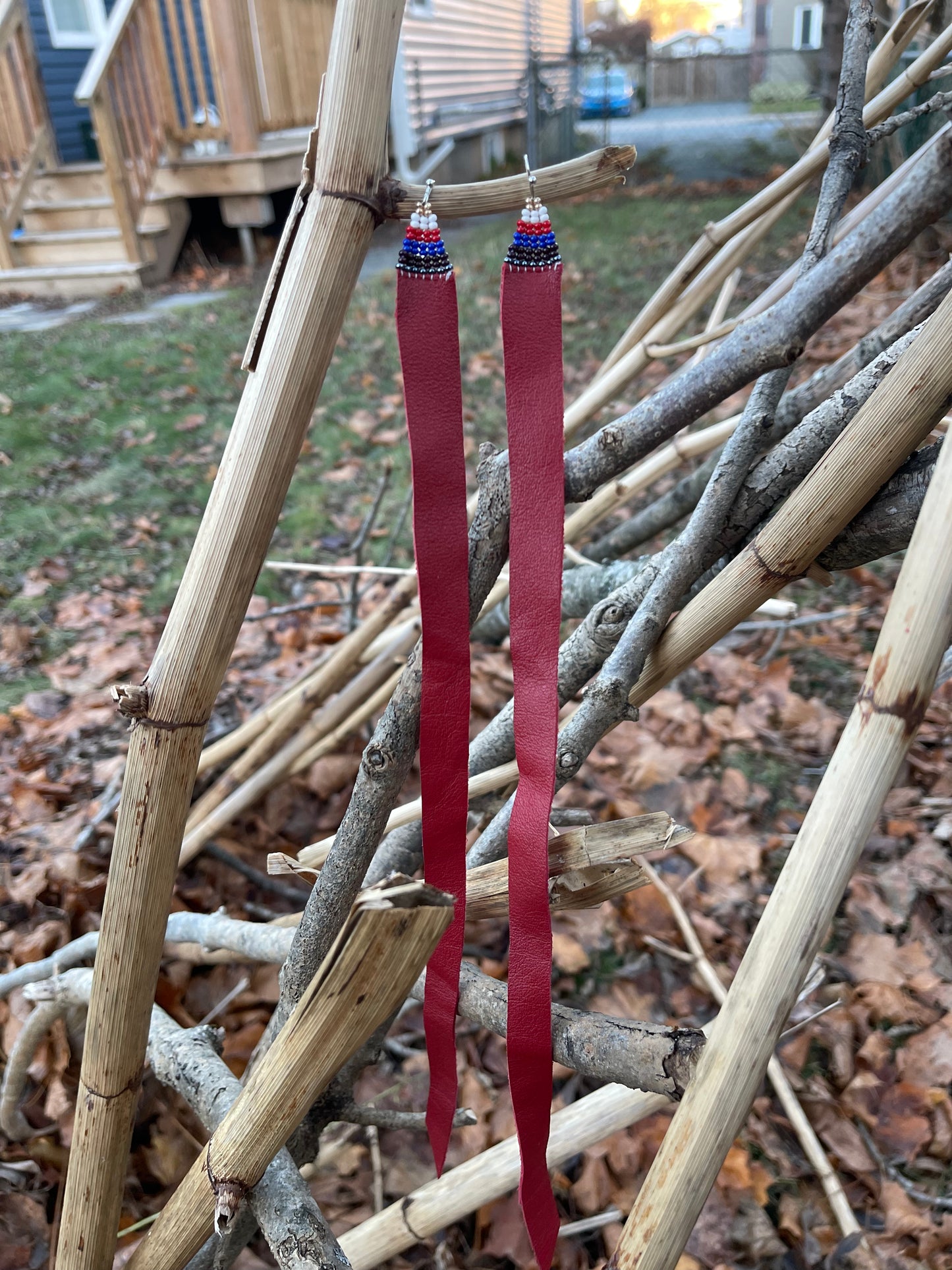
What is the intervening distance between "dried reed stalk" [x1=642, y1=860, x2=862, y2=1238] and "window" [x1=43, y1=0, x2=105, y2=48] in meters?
11.5

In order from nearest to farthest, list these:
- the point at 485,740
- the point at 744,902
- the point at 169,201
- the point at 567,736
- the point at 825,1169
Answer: the point at 567,736
the point at 485,740
the point at 825,1169
the point at 744,902
the point at 169,201

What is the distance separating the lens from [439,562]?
756mm

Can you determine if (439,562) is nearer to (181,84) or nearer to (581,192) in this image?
(581,192)

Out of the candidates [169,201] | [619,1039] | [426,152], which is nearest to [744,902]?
[619,1039]

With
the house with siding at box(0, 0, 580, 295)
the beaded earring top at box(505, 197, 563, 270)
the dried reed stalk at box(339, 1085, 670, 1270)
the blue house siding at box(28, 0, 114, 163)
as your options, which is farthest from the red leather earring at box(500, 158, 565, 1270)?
the blue house siding at box(28, 0, 114, 163)

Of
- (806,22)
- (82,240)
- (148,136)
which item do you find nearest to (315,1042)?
(82,240)

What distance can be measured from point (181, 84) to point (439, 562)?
8.40 metres

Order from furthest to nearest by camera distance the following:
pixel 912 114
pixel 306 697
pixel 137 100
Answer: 1. pixel 137 100
2. pixel 306 697
3. pixel 912 114

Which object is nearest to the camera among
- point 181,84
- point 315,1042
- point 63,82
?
point 315,1042

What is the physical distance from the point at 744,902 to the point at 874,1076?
1.36ft

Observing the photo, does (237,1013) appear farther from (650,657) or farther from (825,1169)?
(650,657)

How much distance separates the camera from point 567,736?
837mm

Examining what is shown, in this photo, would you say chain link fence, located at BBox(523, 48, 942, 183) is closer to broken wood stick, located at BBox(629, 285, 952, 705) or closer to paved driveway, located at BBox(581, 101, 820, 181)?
paved driveway, located at BBox(581, 101, 820, 181)

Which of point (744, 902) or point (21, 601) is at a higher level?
point (21, 601)
